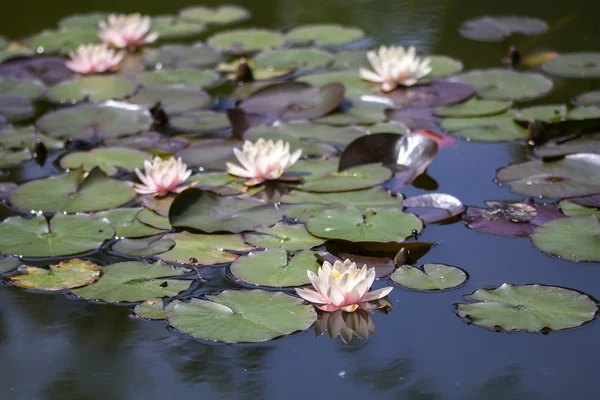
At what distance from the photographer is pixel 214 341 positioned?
2.10 metres

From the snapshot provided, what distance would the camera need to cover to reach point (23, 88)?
4367 millimetres

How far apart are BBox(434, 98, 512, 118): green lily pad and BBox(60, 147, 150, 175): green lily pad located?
146cm

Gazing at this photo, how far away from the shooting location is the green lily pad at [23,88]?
4305 millimetres

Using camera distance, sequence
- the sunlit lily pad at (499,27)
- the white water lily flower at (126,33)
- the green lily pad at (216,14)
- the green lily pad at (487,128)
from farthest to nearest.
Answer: the green lily pad at (216,14), the white water lily flower at (126,33), the sunlit lily pad at (499,27), the green lily pad at (487,128)

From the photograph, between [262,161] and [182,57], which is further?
[182,57]

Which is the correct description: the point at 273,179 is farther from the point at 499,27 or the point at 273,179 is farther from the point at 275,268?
the point at 499,27

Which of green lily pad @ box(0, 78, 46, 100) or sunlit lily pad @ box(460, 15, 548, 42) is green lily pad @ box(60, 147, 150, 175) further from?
sunlit lily pad @ box(460, 15, 548, 42)

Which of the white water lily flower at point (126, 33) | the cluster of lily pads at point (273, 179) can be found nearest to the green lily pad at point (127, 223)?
the cluster of lily pads at point (273, 179)

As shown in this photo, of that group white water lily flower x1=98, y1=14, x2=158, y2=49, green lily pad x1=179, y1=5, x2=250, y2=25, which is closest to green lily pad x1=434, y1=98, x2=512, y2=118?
white water lily flower x1=98, y1=14, x2=158, y2=49

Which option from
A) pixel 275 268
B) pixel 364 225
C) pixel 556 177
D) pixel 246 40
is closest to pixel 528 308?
pixel 364 225

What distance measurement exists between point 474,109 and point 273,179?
1.20 m

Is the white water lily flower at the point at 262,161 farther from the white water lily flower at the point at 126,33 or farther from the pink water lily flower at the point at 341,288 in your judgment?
the white water lily flower at the point at 126,33

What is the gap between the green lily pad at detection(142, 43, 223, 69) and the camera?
15.4ft

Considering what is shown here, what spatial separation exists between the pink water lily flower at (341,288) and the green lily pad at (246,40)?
9.71ft
